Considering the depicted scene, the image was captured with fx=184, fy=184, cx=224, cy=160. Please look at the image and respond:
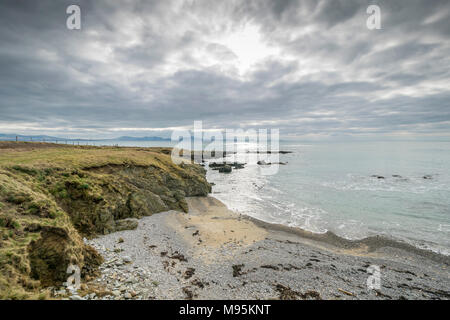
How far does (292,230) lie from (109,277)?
16.7 m

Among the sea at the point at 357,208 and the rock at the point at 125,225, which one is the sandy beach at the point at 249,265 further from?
the sea at the point at 357,208

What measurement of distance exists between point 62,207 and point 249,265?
1276cm

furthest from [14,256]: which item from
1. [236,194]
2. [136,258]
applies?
[236,194]

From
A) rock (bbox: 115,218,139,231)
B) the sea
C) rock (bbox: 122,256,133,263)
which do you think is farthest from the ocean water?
rock (bbox: 122,256,133,263)

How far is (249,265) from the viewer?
11.4 m

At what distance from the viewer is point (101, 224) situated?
43.7 ft

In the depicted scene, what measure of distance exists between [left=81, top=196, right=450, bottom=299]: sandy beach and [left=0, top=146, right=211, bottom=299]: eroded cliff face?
138 centimetres

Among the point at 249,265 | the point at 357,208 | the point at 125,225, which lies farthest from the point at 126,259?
the point at 357,208

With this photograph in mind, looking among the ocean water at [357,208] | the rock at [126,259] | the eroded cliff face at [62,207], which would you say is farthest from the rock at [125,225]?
the ocean water at [357,208]

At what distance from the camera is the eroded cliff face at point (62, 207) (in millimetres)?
6468

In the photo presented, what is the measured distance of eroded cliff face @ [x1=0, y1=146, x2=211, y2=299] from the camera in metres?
6.47

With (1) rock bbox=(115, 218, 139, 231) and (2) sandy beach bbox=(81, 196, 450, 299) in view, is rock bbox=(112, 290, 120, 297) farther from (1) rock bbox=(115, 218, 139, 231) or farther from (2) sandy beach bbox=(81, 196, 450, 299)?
(1) rock bbox=(115, 218, 139, 231)
